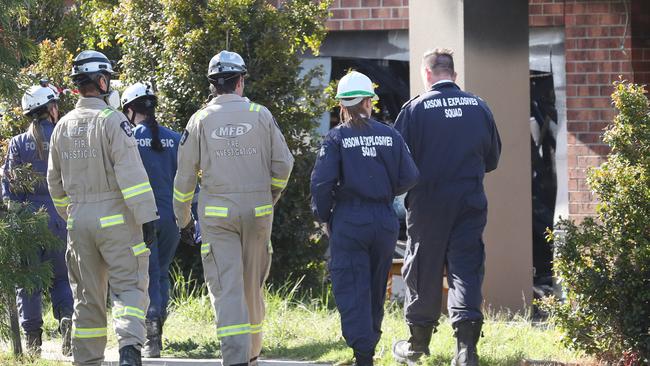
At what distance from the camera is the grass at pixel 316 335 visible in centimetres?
772

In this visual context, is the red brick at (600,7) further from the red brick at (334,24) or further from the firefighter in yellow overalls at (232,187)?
the firefighter in yellow overalls at (232,187)

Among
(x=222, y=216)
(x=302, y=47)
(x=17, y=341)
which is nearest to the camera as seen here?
(x=222, y=216)

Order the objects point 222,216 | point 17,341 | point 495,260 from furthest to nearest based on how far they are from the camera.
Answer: point 495,260 → point 17,341 → point 222,216

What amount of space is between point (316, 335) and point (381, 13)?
424cm

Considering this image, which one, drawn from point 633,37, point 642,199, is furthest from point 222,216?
point 633,37

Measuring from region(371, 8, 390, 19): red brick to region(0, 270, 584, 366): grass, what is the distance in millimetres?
3222

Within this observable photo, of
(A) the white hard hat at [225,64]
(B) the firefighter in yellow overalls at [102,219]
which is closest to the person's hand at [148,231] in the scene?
(B) the firefighter in yellow overalls at [102,219]

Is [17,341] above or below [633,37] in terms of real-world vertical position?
below

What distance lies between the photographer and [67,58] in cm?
1027

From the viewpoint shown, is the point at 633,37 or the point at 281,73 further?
the point at 633,37

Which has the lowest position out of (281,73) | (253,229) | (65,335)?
(65,335)

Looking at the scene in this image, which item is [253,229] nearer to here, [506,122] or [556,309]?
[556,309]

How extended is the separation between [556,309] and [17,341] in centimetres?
366

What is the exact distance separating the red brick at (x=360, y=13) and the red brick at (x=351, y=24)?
5 centimetres
